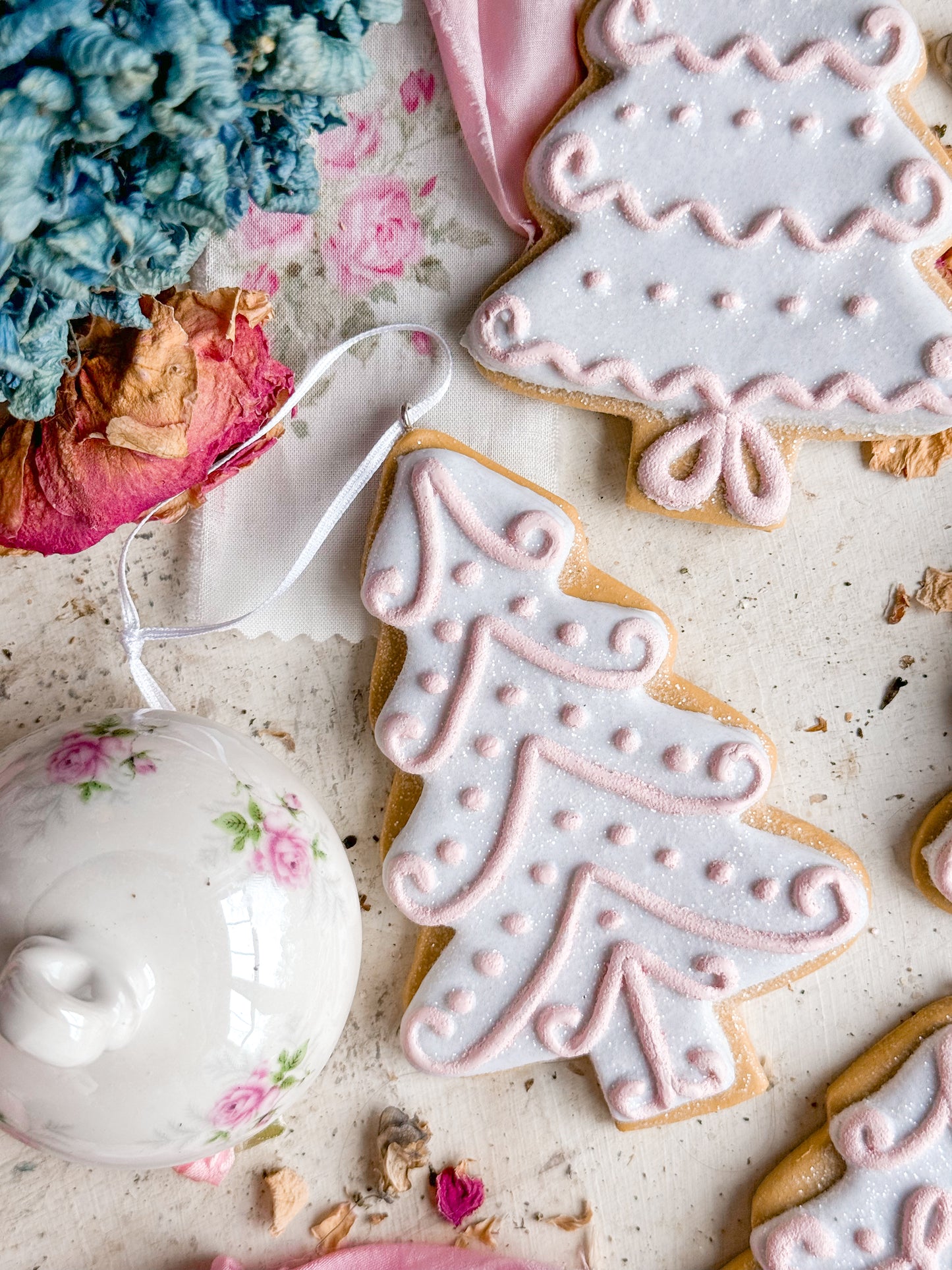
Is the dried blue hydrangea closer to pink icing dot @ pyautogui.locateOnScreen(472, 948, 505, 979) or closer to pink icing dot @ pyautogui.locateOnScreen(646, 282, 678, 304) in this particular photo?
pink icing dot @ pyautogui.locateOnScreen(646, 282, 678, 304)

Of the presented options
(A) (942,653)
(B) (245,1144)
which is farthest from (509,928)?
(A) (942,653)

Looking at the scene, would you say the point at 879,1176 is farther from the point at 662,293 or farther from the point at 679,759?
the point at 662,293

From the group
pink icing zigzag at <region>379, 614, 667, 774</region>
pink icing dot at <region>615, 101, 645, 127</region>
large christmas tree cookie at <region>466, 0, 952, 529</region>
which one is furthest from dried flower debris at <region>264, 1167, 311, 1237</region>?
pink icing dot at <region>615, 101, 645, 127</region>

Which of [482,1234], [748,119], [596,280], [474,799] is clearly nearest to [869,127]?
[748,119]

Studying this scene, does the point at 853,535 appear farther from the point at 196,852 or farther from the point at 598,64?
the point at 196,852

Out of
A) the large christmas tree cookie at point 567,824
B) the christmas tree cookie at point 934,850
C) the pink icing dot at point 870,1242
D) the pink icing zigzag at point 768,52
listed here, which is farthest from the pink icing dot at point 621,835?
the pink icing zigzag at point 768,52

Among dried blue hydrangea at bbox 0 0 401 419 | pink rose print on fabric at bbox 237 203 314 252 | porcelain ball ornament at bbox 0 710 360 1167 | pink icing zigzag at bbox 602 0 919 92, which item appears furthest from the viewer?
pink rose print on fabric at bbox 237 203 314 252
